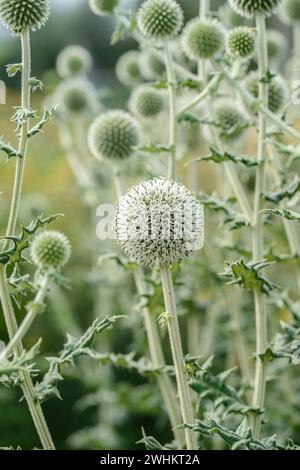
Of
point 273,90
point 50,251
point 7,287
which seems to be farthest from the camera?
point 273,90

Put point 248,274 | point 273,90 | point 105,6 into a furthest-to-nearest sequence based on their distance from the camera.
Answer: point 105,6, point 273,90, point 248,274

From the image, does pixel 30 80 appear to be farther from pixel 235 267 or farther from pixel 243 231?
pixel 243 231

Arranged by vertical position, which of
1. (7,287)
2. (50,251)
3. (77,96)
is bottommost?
(7,287)

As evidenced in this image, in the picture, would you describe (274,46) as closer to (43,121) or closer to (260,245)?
(260,245)

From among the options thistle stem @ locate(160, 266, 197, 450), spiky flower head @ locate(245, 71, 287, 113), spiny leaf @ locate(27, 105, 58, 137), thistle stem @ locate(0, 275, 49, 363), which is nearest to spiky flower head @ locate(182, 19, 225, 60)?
spiky flower head @ locate(245, 71, 287, 113)

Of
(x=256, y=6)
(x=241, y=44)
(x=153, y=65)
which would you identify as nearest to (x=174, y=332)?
(x=241, y=44)

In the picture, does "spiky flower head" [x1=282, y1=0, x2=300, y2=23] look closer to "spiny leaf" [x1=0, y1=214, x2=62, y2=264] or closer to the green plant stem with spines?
the green plant stem with spines

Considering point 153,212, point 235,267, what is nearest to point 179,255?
point 153,212

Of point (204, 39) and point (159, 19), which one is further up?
point (159, 19)
